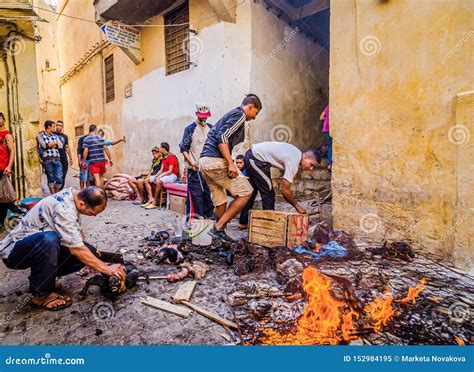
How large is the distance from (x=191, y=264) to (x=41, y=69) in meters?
21.2

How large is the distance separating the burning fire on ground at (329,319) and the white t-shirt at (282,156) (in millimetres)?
1901

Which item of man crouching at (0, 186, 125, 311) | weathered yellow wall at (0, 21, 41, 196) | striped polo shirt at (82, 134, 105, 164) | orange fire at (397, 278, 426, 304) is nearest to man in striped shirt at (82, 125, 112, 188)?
striped polo shirt at (82, 134, 105, 164)

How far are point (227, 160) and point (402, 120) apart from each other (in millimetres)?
2253

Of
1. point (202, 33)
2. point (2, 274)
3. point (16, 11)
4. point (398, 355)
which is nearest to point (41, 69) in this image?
point (16, 11)

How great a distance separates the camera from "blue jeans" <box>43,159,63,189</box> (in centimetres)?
699

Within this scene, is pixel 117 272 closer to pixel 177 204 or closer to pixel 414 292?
pixel 414 292

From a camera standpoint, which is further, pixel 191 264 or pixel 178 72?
pixel 178 72

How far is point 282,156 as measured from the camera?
4.35m

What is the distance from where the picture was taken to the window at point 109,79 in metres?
11.4

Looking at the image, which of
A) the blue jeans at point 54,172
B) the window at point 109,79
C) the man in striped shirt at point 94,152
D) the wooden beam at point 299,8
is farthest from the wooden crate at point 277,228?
the window at point 109,79

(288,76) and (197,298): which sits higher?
(288,76)

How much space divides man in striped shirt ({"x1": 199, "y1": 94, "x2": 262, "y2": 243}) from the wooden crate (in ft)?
1.04

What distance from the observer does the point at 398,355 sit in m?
1.97

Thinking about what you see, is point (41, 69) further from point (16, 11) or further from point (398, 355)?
point (398, 355)
